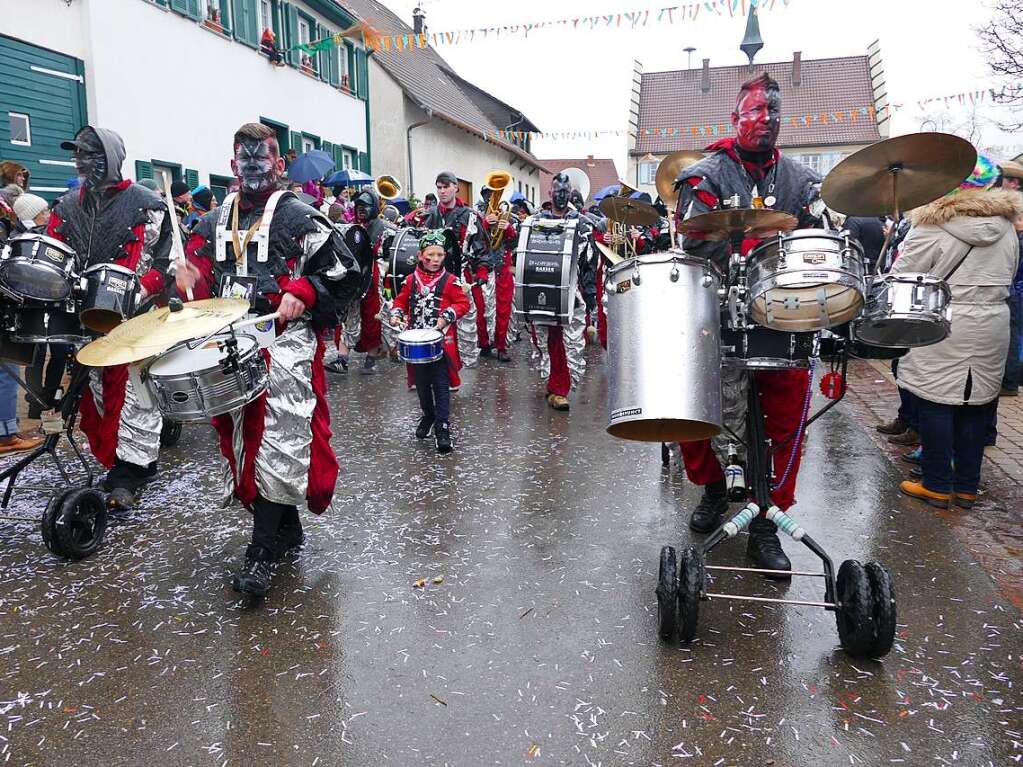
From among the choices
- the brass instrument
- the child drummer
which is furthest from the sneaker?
the brass instrument

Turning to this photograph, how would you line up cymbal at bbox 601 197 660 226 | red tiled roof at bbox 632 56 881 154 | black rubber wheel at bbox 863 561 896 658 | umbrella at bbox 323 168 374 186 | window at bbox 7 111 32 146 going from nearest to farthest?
black rubber wheel at bbox 863 561 896 658
cymbal at bbox 601 197 660 226
window at bbox 7 111 32 146
umbrella at bbox 323 168 374 186
red tiled roof at bbox 632 56 881 154

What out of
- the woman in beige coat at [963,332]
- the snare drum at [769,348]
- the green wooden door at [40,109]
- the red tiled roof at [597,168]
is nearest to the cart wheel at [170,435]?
the snare drum at [769,348]

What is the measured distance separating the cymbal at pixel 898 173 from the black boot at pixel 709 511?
1.68 m

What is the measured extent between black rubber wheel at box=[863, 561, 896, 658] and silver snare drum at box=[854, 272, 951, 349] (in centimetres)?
95

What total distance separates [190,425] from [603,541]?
13.2ft

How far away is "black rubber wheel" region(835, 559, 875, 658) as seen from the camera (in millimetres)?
2779

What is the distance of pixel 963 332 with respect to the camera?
4492 mm

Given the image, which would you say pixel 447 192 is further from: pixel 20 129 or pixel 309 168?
pixel 20 129

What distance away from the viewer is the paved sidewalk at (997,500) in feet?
12.5

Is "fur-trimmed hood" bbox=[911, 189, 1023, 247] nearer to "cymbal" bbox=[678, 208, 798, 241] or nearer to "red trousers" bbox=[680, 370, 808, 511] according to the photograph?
"red trousers" bbox=[680, 370, 808, 511]

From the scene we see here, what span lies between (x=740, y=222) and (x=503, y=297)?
24.3 feet

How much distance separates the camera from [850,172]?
2926mm

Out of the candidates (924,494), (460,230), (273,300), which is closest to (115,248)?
(273,300)

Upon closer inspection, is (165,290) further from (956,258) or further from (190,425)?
(956,258)
